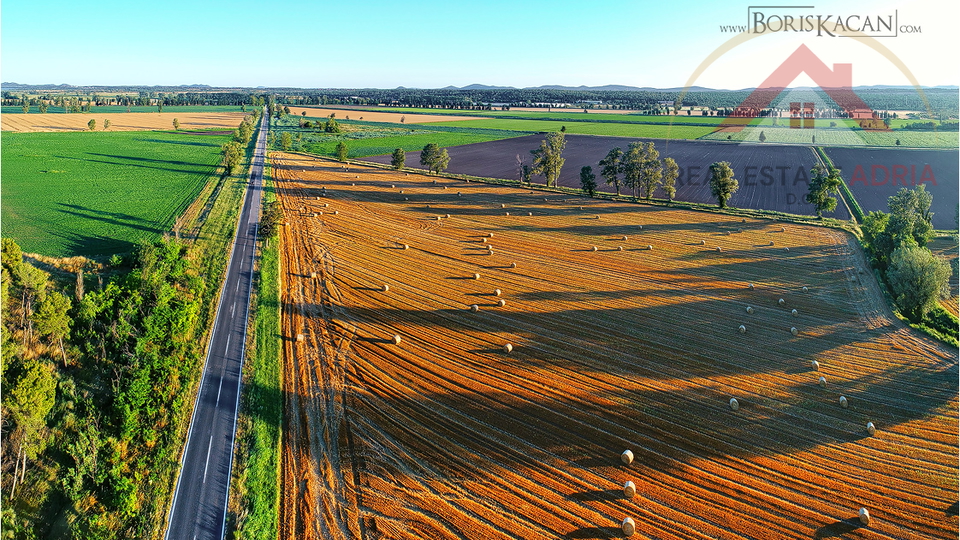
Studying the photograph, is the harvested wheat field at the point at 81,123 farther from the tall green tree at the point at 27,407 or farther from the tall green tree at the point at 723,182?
the tall green tree at the point at 27,407

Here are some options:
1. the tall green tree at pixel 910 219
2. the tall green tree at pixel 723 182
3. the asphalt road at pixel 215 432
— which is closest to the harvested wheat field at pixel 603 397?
the asphalt road at pixel 215 432

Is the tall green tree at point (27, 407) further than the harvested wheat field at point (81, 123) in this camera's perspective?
No

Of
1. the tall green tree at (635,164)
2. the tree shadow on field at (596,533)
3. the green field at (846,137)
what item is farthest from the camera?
the green field at (846,137)

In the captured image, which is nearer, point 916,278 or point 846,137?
point 916,278

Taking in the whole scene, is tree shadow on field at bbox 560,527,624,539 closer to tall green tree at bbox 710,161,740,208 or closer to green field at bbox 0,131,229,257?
green field at bbox 0,131,229,257

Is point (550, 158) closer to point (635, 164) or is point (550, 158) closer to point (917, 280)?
point (635, 164)

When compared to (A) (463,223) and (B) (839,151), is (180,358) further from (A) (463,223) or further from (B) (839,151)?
(B) (839,151)

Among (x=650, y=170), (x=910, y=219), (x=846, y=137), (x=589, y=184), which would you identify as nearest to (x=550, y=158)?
(x=589, y=184)
